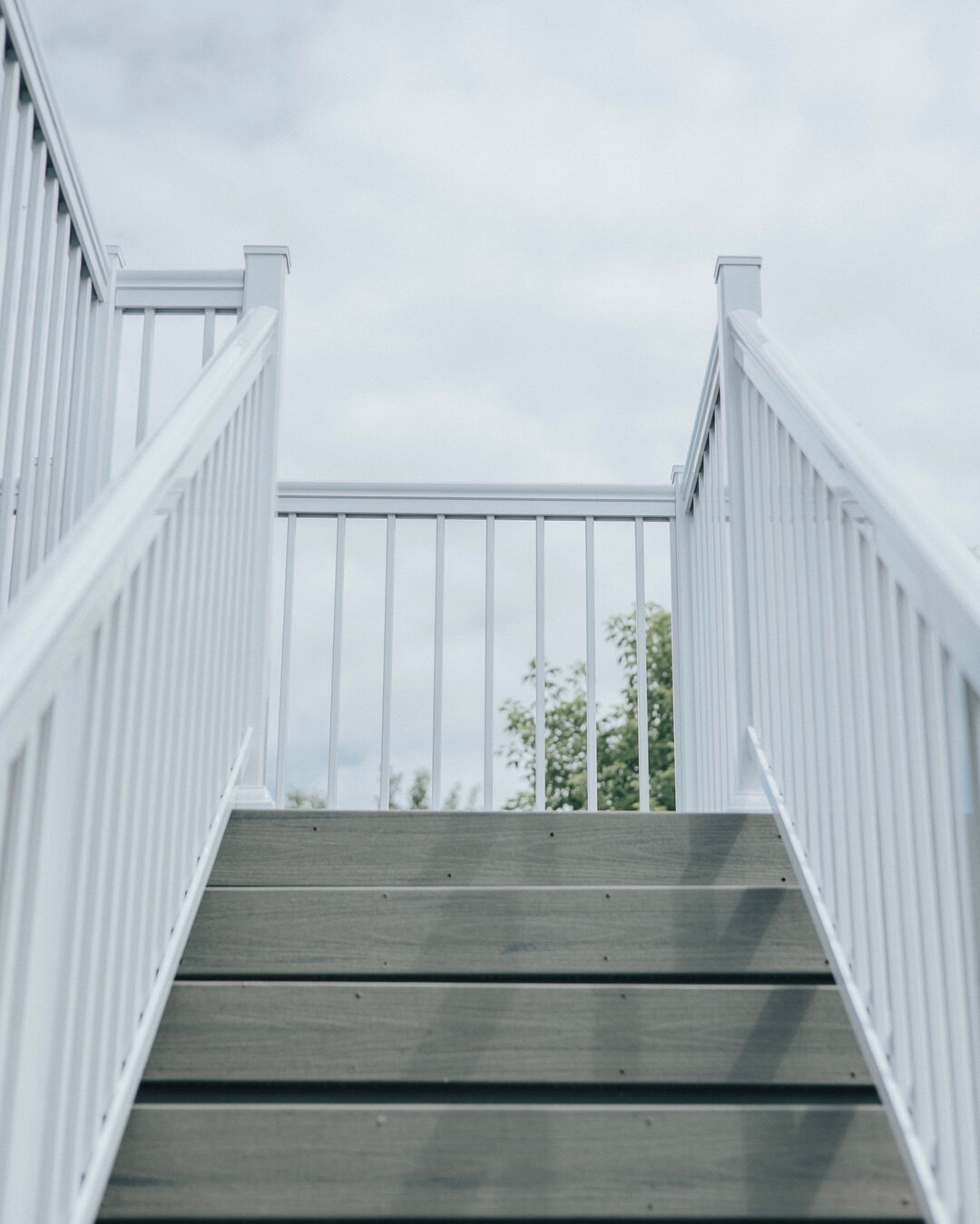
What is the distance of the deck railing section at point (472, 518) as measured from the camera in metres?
3.33

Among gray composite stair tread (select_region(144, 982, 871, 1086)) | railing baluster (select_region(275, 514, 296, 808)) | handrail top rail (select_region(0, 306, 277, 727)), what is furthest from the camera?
railing baluster (select_region(275, 514, 296, 808))

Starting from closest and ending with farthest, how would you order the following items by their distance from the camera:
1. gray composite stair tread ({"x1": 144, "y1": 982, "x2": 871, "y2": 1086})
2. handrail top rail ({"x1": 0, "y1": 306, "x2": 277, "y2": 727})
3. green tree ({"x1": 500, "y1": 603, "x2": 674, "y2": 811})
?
handrail top rail ({"x1": 0, "y1": 306, "x2": 277, "y2": 727})
gray composite stair tread ({"x1": 144, "y1": 982, "x2": 871, "y2": 1086})
green tree ({"x1": 500, "y1": 603, "x2": 674, "y2": 811})

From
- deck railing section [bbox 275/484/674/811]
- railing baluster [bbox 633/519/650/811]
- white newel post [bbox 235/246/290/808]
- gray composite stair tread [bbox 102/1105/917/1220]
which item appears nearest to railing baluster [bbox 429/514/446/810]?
deck railing section [bbox 275/484/674/811]

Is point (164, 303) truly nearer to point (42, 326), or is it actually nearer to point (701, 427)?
point (42, 326)

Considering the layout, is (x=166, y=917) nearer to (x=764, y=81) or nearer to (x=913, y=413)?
(x=764, y=81)

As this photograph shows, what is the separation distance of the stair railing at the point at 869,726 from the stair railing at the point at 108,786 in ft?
2.89

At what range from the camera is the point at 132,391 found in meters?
2.88

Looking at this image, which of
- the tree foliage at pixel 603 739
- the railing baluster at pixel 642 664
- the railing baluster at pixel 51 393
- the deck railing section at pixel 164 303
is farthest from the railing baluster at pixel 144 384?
the tree foliage at pixel 603 739

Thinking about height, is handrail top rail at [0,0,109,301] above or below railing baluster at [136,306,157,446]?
above

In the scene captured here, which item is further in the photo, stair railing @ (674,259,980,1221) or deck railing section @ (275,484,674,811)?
deck railing section @ (275,484,674,811)

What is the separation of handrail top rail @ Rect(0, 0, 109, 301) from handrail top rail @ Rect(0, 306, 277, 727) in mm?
698

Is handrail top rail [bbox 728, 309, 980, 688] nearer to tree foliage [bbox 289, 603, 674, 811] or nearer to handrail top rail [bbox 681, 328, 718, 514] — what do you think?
handrail top rail [bbox 681, 328, 718, 514]

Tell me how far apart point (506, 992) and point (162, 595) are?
0.76 metres

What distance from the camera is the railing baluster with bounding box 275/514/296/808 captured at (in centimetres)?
335
